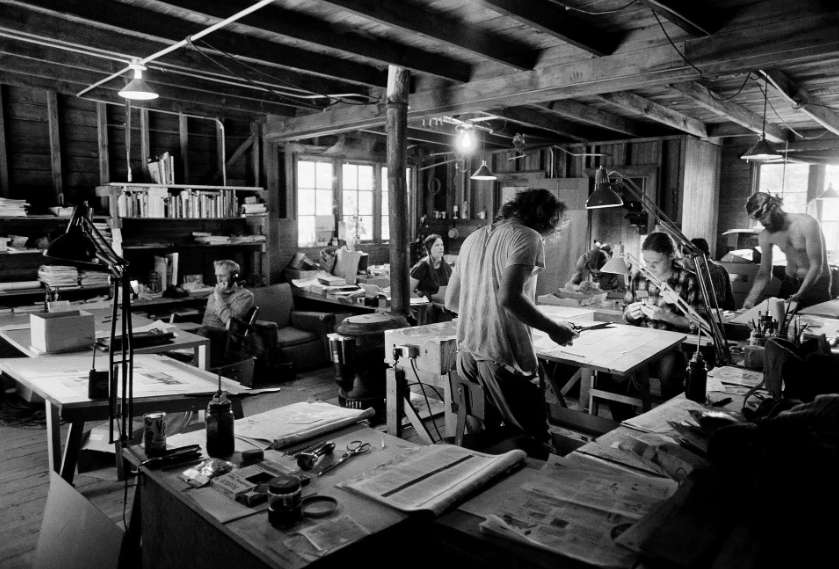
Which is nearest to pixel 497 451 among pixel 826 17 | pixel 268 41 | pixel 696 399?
pixel 696 399

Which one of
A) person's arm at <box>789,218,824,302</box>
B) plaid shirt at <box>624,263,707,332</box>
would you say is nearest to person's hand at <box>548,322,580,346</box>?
plaid shirt at <box>624,263,707,332</box>

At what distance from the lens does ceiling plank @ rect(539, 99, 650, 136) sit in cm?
705

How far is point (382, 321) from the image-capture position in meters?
4.98

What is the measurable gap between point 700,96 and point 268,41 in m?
4.44

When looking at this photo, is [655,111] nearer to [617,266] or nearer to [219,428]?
[617,266]

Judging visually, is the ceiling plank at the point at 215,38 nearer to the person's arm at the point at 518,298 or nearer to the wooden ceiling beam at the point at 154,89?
the wooden ceiling beam at the point at 154,89

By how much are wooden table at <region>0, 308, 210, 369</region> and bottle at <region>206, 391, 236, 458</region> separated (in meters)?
2.40

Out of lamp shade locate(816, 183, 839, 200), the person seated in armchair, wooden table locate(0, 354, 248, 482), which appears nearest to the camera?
wooden table locate(0, 354, 248, 482)

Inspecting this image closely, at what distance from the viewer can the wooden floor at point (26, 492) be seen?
10.3ft

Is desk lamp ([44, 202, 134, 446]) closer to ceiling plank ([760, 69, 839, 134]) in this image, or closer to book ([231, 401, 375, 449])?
book ([231, 401, 375, 449])

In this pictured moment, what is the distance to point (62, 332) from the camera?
13.0 ft

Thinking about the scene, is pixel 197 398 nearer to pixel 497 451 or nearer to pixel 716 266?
pixel 497 451

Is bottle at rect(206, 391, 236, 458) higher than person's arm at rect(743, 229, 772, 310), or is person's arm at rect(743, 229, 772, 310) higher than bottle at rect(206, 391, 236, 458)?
person's arm at rect(743, 229, 772, 310)

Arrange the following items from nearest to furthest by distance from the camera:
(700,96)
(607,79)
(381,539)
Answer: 1. (381,539)
2. (607,79)
3. (700,96)
